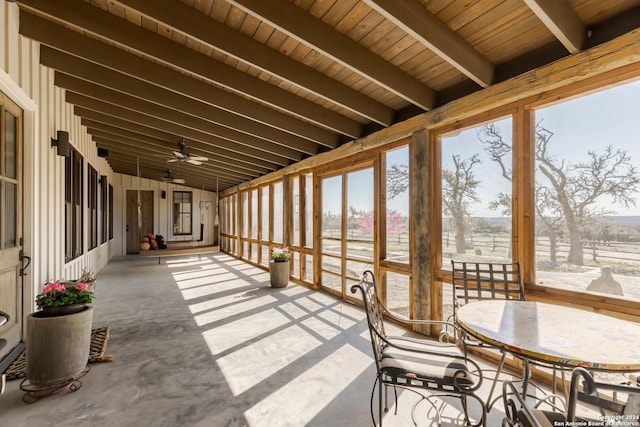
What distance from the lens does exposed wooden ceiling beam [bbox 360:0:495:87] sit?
2.15 m

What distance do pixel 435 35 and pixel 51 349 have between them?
3.86 meters

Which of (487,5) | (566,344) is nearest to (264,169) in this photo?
(487,5)

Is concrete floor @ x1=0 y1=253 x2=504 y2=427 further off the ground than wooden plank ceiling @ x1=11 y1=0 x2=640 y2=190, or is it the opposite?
wooden plank ceiling @ x1=11 y1=0 x2=640 y2=190

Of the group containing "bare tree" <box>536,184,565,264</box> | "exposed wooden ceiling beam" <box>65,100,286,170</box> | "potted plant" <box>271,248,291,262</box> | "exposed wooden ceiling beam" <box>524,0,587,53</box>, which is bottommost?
"potted plant" <box>271,248,291,262</box>

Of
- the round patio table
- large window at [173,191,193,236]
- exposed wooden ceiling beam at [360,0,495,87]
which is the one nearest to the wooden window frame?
exposed wooden ceiling beam at [360,0,495,87]

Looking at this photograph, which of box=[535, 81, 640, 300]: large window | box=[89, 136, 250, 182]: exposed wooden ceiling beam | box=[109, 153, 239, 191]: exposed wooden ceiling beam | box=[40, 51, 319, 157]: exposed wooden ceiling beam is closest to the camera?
box=[535, 81, 640, 300]: large window

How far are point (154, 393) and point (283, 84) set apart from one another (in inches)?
135

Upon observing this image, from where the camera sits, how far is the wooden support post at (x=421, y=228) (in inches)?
141

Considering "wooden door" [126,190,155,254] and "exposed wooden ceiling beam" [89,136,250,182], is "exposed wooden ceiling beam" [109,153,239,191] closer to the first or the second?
"exposed wooden ceiling beam" [89,136,250,182]

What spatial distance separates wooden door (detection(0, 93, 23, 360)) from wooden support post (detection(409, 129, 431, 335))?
13.3ft

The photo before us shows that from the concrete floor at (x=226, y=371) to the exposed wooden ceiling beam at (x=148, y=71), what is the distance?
2884 mm

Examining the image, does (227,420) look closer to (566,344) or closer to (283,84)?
(566,344)

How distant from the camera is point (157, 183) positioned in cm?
1247

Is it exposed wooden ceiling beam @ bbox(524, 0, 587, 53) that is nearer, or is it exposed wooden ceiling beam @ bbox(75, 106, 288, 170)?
exposed wooden ceiling beam @ bbox(524, 0, 587, 53)
